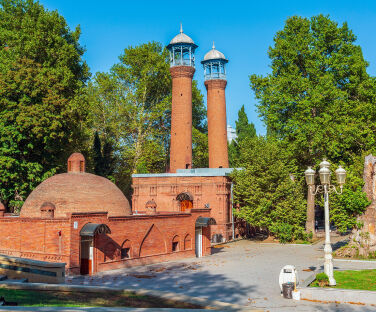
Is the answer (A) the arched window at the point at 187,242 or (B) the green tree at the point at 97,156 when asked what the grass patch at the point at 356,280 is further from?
(B) the green tree at the point at 97,156

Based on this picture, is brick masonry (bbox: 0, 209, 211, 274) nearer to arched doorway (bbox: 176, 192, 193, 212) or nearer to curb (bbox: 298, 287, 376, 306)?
arched doorway (bbox: 176, 192, 193, 212)

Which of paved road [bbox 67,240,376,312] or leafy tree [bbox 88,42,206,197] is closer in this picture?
paved road [bbox 67,240,376,312]

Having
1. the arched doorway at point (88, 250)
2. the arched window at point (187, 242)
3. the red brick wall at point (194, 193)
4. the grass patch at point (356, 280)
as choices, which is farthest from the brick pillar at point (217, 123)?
the grass patch at point (356, 280)

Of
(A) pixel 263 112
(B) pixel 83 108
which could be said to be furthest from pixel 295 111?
(B) pixel 83 108

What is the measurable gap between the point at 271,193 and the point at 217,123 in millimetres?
14503

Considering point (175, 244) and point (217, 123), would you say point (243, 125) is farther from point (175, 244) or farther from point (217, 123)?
point (175, 244)

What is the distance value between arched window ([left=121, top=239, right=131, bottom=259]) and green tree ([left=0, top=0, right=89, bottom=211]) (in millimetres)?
→ 12469

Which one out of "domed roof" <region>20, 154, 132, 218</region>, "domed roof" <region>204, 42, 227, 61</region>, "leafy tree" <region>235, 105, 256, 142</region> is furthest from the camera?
"leafy tree" <region>235, 105, 256, 142</region>

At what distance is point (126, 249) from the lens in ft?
78.1

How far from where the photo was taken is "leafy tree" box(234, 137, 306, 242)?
34.2 m

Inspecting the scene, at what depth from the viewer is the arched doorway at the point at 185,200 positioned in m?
36.9

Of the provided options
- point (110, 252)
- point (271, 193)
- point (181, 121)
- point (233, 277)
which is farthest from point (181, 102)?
point (233, 277)

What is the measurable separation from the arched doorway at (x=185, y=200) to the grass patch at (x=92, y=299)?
69.8 feet

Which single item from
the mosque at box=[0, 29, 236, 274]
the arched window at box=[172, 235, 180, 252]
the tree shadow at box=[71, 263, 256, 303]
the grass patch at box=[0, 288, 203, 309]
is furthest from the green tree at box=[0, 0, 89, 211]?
the grass patch at box=[0, 288, 203, 309]
